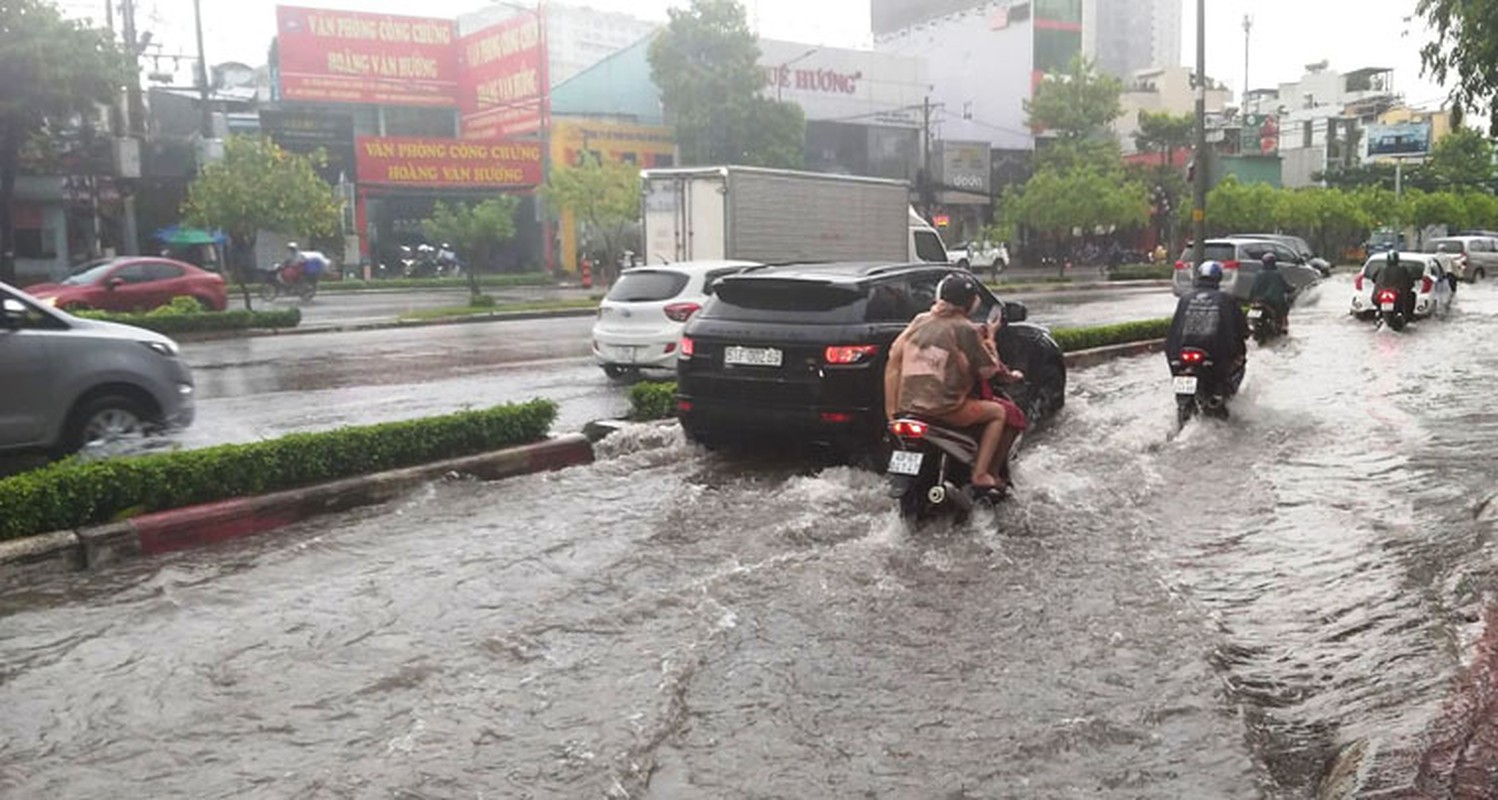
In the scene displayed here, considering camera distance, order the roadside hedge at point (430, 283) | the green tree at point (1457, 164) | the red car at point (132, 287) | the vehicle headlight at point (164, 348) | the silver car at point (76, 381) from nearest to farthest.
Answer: the silver car at point (76, 381) < the vehicle headlight at point (164, 348) < the red car at point (132, 287) < the roadside hedge at point (430, 283) < the green tree at point (1457, 164)

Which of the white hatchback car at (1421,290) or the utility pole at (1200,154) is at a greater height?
the utility pole at (1200,154)

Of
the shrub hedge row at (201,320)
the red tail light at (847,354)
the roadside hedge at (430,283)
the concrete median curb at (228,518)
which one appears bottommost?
the concrete median curb at (228,518)

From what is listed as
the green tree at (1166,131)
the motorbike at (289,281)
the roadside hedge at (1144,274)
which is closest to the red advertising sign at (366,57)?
the motorbike at (289,281)

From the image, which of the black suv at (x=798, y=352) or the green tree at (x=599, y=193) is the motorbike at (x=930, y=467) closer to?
the black suv at (x=798, y=352)

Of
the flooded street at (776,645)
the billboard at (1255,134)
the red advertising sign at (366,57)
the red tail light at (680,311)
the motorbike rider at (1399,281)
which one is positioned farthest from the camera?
the billboard at (1255,134)

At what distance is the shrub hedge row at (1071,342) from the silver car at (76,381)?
367cm

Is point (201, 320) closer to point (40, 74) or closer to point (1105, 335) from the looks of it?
point (40, 74)

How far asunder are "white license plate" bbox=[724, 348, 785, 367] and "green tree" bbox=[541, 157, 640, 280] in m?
27.4

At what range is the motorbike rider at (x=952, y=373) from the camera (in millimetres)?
6965

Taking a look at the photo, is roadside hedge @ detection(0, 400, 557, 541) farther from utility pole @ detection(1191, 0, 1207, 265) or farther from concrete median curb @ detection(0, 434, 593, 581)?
utility pole @ detection(1191, 0, 1207, 265)

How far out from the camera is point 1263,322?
1788cm

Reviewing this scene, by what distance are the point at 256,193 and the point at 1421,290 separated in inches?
917

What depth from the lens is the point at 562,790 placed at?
4.01 m

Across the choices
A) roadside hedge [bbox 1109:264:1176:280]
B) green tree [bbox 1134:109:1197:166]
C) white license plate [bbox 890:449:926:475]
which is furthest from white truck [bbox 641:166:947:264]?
green tree [bbox 1134:109:1197:166]
